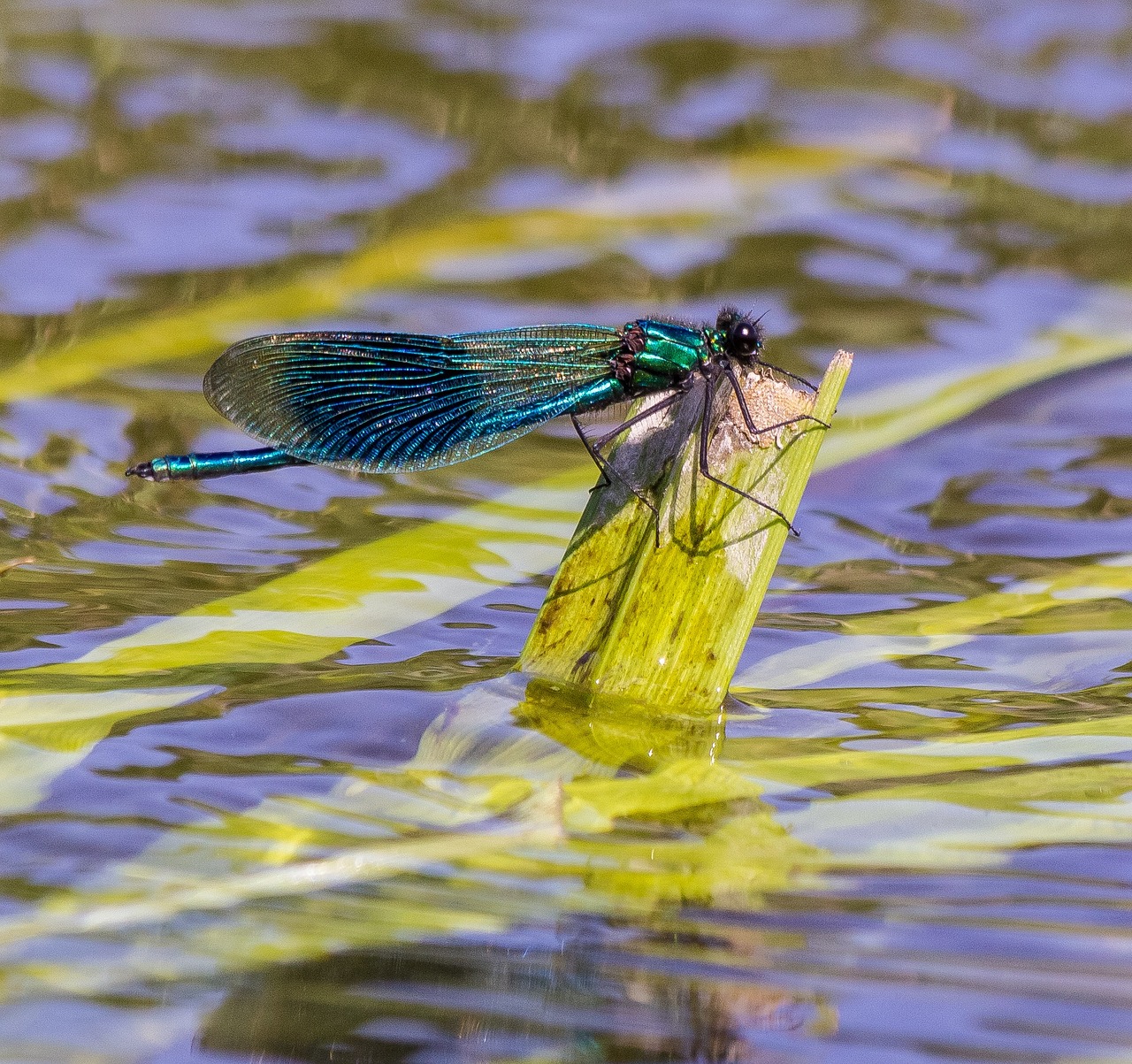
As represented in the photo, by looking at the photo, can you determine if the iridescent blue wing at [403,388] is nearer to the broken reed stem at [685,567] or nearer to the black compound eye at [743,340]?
the black compound eye at [743,340]

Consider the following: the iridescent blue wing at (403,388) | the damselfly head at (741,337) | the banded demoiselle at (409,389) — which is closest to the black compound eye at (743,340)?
the damselfly head at (741,337)

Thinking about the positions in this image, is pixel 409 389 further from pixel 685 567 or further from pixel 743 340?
pixel 685 567

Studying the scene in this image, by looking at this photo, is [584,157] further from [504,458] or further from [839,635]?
[839,635]

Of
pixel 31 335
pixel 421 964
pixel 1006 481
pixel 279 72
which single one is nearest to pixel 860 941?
pixel 421 964

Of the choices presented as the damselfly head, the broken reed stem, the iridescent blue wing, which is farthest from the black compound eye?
the broken reed stem

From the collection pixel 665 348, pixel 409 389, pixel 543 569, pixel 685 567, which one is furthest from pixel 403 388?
pixel 685 567

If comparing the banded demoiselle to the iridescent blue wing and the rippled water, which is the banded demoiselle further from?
the rippled water
